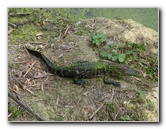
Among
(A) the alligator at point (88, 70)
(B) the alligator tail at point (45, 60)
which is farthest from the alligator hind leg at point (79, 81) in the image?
(B) the alligator tail at point (45, 60)

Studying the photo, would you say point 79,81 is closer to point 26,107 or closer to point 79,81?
point 79,81

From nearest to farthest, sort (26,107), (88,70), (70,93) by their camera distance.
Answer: (26,107)
(70,93)
(88,70)

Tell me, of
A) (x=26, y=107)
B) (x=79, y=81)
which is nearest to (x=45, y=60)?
(x=79, y=81)

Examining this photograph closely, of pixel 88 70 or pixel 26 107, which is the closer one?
pixel 26 107

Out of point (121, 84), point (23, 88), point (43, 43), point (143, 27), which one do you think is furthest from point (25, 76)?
point (143, 27)

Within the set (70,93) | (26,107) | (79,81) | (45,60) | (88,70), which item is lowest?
(26,107)

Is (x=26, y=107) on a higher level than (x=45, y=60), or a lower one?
lower
